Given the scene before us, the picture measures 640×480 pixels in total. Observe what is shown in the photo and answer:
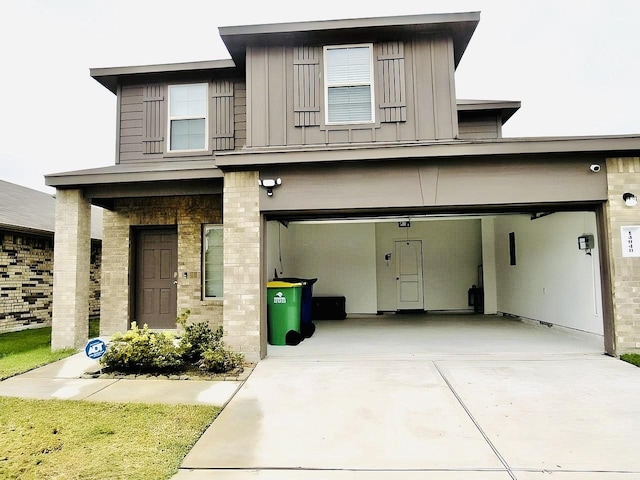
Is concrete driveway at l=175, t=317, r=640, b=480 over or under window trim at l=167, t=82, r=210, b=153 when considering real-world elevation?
under

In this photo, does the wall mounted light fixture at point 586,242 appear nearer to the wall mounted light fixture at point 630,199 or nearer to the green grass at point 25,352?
the wall mounted light fixture at point 630,199

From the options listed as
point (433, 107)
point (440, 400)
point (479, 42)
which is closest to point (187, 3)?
point (433, 107)

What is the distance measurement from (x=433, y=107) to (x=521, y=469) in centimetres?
531

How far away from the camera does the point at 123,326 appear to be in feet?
26.8

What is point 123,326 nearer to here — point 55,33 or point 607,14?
point 55,33

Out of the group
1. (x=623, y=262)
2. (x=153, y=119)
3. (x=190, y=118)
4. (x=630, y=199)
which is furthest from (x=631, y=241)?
(x=153, y=119)

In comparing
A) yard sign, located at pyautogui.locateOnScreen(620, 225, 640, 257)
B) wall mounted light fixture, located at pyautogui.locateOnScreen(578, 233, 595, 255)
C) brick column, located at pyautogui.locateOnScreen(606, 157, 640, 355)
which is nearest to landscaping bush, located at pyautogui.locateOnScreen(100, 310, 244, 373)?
brick column, located at pyautogui.locateOnScreen(606, 157, 640, 355)

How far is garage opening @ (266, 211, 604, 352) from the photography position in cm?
964

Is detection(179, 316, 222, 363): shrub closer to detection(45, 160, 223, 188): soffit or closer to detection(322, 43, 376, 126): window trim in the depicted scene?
detection(45, 160, 223, 188): soffit

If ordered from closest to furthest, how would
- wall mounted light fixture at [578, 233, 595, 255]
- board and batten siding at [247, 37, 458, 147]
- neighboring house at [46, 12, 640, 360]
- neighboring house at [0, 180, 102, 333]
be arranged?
neighboring house at [46, 12, 640, 360]
board and batten siding at [247, 37, 458, 147]
wall mounted light fixture at [578, 233, 595, 255]
neighboring house at [0, 180, 102, 333]

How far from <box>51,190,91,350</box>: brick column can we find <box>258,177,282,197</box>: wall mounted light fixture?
11.5 ft

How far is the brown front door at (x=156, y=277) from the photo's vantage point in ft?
27.5

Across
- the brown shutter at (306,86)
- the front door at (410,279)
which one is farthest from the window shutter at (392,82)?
the front door at (410,279)

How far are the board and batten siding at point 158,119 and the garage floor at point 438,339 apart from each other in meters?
4.25
